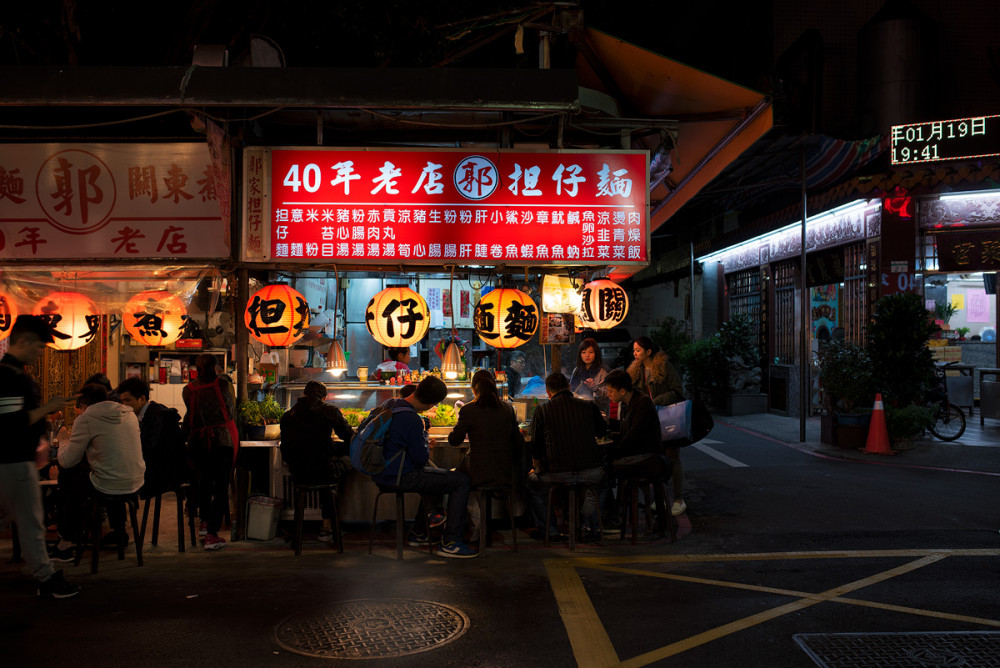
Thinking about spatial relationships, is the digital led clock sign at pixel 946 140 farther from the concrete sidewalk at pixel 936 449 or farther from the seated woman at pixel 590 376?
the seated woman at pixel 590 376

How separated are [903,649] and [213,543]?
262 inches

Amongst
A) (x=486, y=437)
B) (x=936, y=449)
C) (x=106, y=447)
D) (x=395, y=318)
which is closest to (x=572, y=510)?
(x=486, y=437)

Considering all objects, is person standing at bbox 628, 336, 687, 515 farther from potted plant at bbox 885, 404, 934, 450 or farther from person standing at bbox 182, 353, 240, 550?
potted plant at bbox 885, 404, 934, 450

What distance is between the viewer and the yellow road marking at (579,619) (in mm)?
4812

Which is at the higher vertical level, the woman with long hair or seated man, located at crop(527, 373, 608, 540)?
the woman with long hair

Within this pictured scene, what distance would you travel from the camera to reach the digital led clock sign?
45.9 ft

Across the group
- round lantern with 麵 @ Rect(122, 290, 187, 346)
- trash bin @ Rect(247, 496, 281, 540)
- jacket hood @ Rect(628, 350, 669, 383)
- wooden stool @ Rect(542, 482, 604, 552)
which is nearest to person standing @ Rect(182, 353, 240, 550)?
trash bin @ Rect(247, 496, 281, 540)

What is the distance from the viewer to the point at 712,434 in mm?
16781

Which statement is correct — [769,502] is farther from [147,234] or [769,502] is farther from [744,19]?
[744,19]

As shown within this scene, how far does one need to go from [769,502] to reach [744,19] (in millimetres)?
16366

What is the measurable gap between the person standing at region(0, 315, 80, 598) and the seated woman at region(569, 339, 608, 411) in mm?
6406

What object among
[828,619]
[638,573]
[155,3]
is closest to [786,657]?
[828,619]

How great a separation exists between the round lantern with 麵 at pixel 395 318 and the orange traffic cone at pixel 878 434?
31.0 feet

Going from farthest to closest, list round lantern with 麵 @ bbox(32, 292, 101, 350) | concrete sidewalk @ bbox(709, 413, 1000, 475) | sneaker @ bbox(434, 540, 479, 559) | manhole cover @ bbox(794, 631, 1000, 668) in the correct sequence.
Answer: concrete sidewalk @ bbox(709, 413, 1000, 475)
round lantern with 麵 @ bbox(32, 292, 101, 350)
sneaker @ bbox(434, 540, 479, 559)
manhole cover @ bbox(794, 631, 1000, 668)
